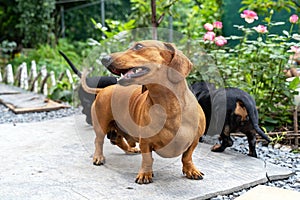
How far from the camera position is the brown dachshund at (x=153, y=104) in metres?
2.00

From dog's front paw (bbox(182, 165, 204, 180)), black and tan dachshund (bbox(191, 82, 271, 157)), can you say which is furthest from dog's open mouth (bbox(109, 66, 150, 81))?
black and tan dachshund (bbox(191, 82, 271, 157))

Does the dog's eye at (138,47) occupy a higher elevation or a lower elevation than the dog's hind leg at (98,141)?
higher

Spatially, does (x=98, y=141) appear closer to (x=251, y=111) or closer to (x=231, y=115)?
(x=231, y=115)

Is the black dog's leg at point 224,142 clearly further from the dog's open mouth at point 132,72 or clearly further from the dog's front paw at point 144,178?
the dog's open mouth at point 132,72

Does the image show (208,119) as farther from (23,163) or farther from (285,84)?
(23,163)

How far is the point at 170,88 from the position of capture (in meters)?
2.14

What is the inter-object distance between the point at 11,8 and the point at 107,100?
34.1ft

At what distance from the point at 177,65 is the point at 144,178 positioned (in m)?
0.73

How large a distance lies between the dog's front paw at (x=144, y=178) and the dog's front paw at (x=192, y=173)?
0.76 feet

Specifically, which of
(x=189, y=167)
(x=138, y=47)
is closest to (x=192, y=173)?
(x=189, y=167)

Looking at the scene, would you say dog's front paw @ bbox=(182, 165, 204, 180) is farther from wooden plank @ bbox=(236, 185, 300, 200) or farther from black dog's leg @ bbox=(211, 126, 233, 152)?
black dog's leg @ bbox=(211, 126, 233, 152)

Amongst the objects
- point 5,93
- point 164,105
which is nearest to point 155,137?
point 164,105

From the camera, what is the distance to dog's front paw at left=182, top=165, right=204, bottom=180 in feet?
7.75

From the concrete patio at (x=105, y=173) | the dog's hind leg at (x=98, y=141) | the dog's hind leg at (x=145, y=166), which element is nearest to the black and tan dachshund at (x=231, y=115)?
the concrete patio at (x=105, y=173)
